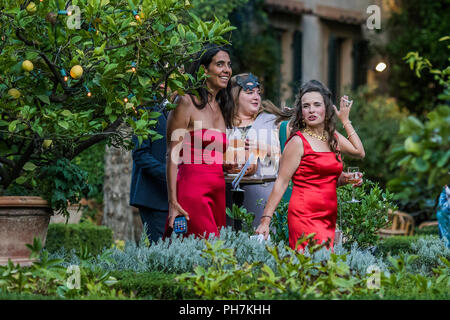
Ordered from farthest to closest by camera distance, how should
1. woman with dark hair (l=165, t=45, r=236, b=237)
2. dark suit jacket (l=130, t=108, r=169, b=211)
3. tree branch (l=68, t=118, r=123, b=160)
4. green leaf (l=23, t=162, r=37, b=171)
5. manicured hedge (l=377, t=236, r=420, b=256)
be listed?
manicured hedge (l=377, t=236, r=420, b=256), dark suit jacket (l=130, t=108, r=169, b=211), woman with dark hair (l=165, t=45, r=236, b=237), tree branch (l=68, t=118, r=123, b=160), green leaf (l=23, t=162, r=37, b=171)

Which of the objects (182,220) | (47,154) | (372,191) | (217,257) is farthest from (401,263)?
(47,154)

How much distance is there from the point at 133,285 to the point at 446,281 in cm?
191

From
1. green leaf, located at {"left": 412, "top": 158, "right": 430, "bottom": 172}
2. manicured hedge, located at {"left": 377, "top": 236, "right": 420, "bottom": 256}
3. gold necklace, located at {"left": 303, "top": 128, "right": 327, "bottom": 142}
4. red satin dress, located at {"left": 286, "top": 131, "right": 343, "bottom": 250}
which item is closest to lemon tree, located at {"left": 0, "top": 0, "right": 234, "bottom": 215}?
gold necklace, located at {"left": 303, "top": 128, "right": 327, "bottom": 142}

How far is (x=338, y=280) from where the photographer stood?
388cm

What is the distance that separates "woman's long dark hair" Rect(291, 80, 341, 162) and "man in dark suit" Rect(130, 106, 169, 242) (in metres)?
1.28

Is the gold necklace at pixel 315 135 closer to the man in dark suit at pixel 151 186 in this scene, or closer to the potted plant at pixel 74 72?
the potted plant at pixel 74 72

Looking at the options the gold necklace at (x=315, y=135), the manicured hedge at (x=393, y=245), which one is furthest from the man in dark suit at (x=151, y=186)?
the manicured hedge at (x=393, y=245)

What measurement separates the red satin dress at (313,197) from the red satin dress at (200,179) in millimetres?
686

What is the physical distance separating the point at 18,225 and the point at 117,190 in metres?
6.30

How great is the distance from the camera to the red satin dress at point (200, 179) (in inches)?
215

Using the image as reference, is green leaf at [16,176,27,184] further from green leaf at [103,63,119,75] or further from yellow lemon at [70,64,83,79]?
green leaf at [103,63,119,75]

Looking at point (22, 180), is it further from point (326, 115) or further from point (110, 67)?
point (326, 115)

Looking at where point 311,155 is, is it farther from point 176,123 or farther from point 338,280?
point 338,280

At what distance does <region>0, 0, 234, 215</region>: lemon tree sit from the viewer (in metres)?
4.61
